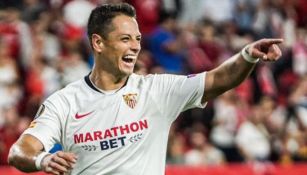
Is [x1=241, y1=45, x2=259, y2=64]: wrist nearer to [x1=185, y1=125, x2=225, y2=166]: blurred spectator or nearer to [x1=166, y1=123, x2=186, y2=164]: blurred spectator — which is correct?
[x1=166, y1=123, x2=186, y2=164]: blurred spectator

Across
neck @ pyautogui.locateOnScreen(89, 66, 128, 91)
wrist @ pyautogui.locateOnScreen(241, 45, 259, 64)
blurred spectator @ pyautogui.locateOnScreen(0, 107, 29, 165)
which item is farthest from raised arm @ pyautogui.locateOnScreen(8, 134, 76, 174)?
blurred spectator @ pyautogui.locateOnScreen(0, 107, 29, 165)

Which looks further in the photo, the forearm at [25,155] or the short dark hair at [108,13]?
the short dark hair at [108,13]

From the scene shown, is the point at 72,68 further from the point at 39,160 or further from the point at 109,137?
the point at 39,160

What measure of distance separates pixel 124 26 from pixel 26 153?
107cm

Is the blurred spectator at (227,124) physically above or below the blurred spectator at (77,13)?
below

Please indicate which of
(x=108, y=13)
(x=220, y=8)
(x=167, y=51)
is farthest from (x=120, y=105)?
Result: (x=220, y=8)

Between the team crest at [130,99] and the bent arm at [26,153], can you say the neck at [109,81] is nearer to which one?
the team crest at [130,99]

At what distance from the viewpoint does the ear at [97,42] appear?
227 inches

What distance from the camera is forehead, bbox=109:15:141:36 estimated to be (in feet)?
18.4

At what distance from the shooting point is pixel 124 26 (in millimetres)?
5641

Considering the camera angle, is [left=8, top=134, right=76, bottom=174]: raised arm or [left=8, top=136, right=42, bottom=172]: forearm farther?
[left=8, top=136, right=42, bottom=172]: forearm

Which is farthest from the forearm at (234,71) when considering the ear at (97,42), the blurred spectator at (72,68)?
the blurred spectator at (72,68)

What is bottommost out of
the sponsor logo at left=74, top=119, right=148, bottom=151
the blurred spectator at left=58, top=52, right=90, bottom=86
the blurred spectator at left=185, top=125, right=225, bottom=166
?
the blurred spectator at left=185, top=125, right=225, bottom=166

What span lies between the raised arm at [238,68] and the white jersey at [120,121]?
0.24ft
